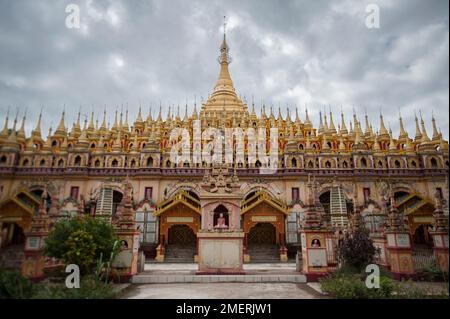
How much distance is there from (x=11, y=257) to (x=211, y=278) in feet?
30.3

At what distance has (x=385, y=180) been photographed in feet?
101

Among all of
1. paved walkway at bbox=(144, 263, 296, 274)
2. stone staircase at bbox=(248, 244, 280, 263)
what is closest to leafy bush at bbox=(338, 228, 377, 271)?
paved walkway at bbox=(144, 263, 296, 274)

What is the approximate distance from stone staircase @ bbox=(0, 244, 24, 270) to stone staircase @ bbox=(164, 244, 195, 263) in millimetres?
18209

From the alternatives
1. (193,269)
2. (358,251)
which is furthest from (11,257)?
(358,251)

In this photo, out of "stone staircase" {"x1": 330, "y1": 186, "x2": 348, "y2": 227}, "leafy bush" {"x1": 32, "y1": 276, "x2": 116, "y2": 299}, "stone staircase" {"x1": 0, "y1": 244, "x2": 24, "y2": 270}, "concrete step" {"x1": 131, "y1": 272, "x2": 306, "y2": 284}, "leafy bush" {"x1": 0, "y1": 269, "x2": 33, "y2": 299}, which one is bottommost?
"concrete step" {"x1": 131, "y1": 272, "x2": 306, "y2": 284}

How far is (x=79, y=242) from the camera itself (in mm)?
12438

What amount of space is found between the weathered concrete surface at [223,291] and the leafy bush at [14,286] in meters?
4.46

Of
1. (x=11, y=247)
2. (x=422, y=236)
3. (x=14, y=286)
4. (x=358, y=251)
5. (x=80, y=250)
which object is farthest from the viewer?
(x=422, y=236)

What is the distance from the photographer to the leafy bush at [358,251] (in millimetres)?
14219

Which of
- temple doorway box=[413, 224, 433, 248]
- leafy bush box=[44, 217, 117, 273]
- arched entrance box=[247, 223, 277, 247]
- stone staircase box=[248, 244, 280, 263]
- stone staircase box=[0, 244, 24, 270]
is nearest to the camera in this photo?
stone staircase box=[0, 244, 24, 270]

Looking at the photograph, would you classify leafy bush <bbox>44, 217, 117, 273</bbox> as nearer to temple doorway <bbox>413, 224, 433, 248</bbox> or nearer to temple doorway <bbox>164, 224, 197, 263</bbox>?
temple doorway <bbox>164, 224, 197, 263</bbox>

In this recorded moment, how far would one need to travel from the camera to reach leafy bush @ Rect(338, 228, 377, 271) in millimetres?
14219

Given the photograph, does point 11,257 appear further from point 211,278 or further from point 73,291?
point 211,278

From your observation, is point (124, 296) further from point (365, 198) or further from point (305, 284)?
point (365, 198)
